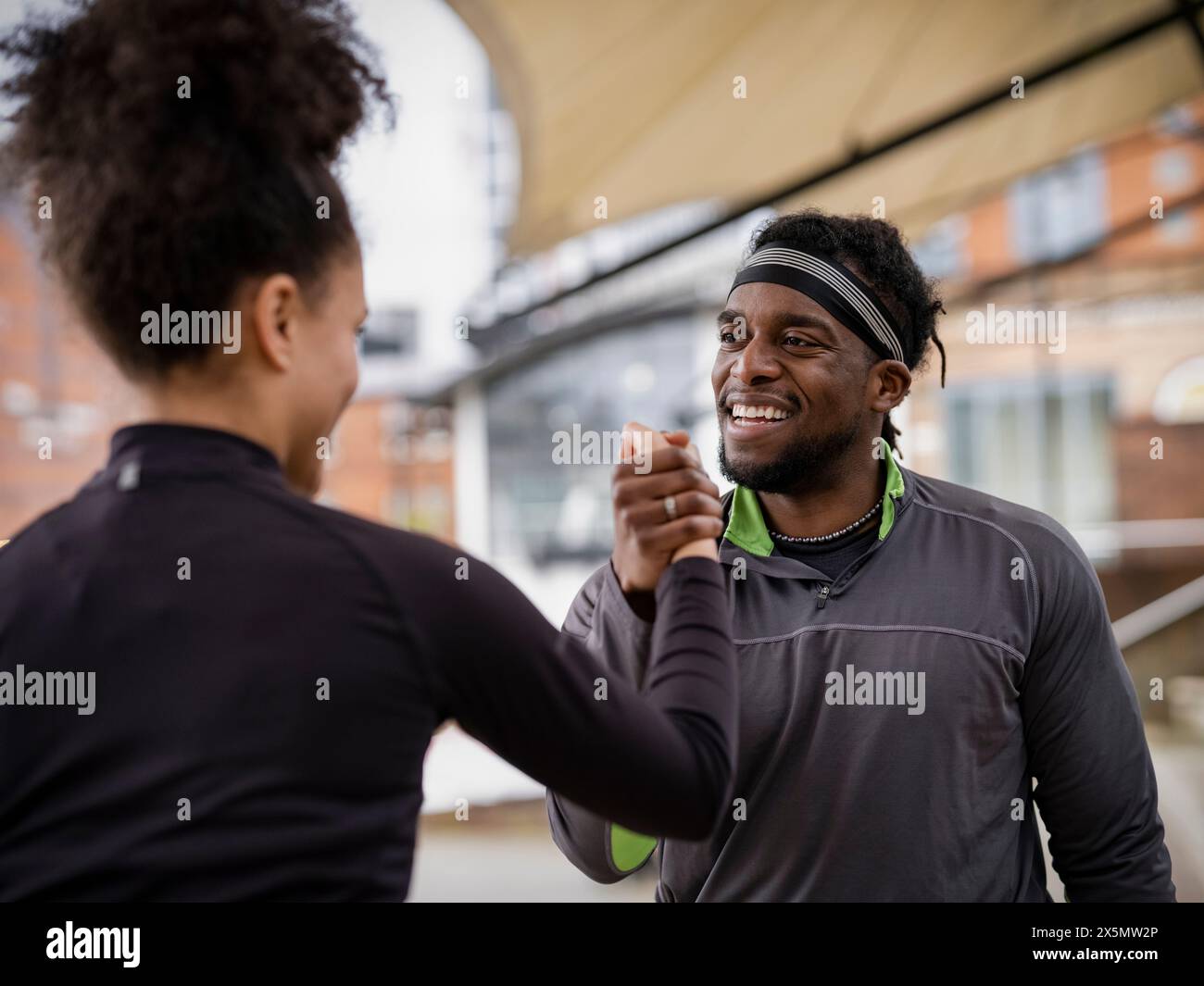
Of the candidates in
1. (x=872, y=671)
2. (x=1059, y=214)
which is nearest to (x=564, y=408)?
(x=1059, y=214)

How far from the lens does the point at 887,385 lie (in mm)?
1549

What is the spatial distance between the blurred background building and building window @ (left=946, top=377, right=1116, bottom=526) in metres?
0.04

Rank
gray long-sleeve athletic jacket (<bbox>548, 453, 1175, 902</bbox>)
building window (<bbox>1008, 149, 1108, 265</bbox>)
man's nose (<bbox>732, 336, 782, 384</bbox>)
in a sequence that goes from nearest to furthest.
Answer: gray long-sleeve athletic jacket (<bbox>548, 453, 1175, 902</bbox>) → man's nose (<bbox>732, 336, 782, 384</bbox>) → building window (<bbox>1008, 149, 1108, 265</bbox>)

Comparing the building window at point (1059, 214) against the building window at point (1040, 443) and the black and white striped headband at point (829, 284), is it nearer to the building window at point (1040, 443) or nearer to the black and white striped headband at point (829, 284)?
the building window at point (1040, 443)

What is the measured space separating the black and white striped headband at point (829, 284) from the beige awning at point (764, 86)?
7.29ft

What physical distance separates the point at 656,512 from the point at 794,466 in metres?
0.48

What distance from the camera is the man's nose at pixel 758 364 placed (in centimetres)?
147

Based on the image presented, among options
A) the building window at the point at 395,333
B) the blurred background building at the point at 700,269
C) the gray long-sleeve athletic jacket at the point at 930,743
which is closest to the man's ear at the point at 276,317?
the blurred background building at the point at 700,269

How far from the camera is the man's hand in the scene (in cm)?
103

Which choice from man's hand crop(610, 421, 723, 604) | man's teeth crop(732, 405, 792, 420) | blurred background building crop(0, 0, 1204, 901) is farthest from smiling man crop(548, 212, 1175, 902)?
blurred background building crop(0, 0, 1204, 901)

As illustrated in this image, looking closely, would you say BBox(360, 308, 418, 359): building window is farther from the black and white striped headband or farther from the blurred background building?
the black and white striped headband

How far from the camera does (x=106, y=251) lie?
2.64ft

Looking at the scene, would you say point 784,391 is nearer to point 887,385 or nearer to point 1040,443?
point 887,385
